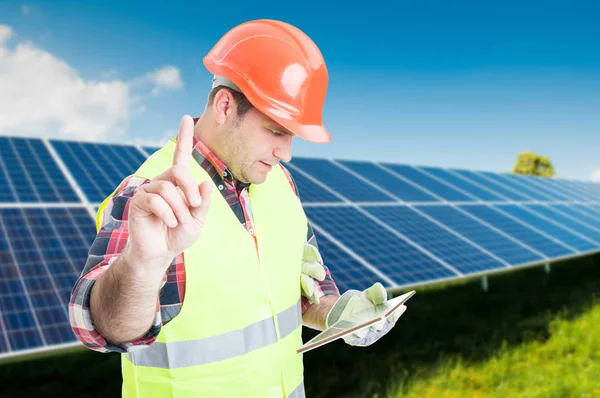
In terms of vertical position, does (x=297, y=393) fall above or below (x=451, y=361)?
above

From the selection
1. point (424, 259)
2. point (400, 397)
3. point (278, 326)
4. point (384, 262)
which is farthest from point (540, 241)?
point (278, 326)

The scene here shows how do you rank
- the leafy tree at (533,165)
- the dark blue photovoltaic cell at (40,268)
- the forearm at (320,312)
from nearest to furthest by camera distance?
the forearm at (320,312), the dark blue photovoltaic cell at (40,268), the leafy tree at (533,165)

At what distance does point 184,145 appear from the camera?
5.65 feet

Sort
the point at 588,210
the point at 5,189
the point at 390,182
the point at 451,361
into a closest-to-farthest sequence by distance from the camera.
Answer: the point at 5,189 < the point at 451,361 < the point at 390,182 < the point at 588,210

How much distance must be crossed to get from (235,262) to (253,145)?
474 mm

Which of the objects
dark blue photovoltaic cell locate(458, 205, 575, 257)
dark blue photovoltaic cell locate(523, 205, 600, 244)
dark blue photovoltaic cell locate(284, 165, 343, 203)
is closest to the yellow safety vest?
dark blue photovoltaic cell locate(284, 165, 343, 203)

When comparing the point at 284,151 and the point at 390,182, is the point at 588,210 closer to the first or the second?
the point at 390,182

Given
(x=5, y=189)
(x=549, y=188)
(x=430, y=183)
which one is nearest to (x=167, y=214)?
(x=5, y=189)

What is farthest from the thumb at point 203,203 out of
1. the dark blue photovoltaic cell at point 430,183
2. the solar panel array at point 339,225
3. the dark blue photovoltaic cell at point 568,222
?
the dark blue photovoltaic cell at point 568,222

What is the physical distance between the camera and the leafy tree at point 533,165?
37.3 m

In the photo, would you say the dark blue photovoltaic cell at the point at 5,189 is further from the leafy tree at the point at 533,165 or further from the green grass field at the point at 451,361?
the leafy tree at the point at 533,165

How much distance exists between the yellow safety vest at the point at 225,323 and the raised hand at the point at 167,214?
0.59 meters

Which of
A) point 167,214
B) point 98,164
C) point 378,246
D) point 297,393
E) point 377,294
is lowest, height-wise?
point 297,393

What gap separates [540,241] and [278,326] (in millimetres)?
9686
